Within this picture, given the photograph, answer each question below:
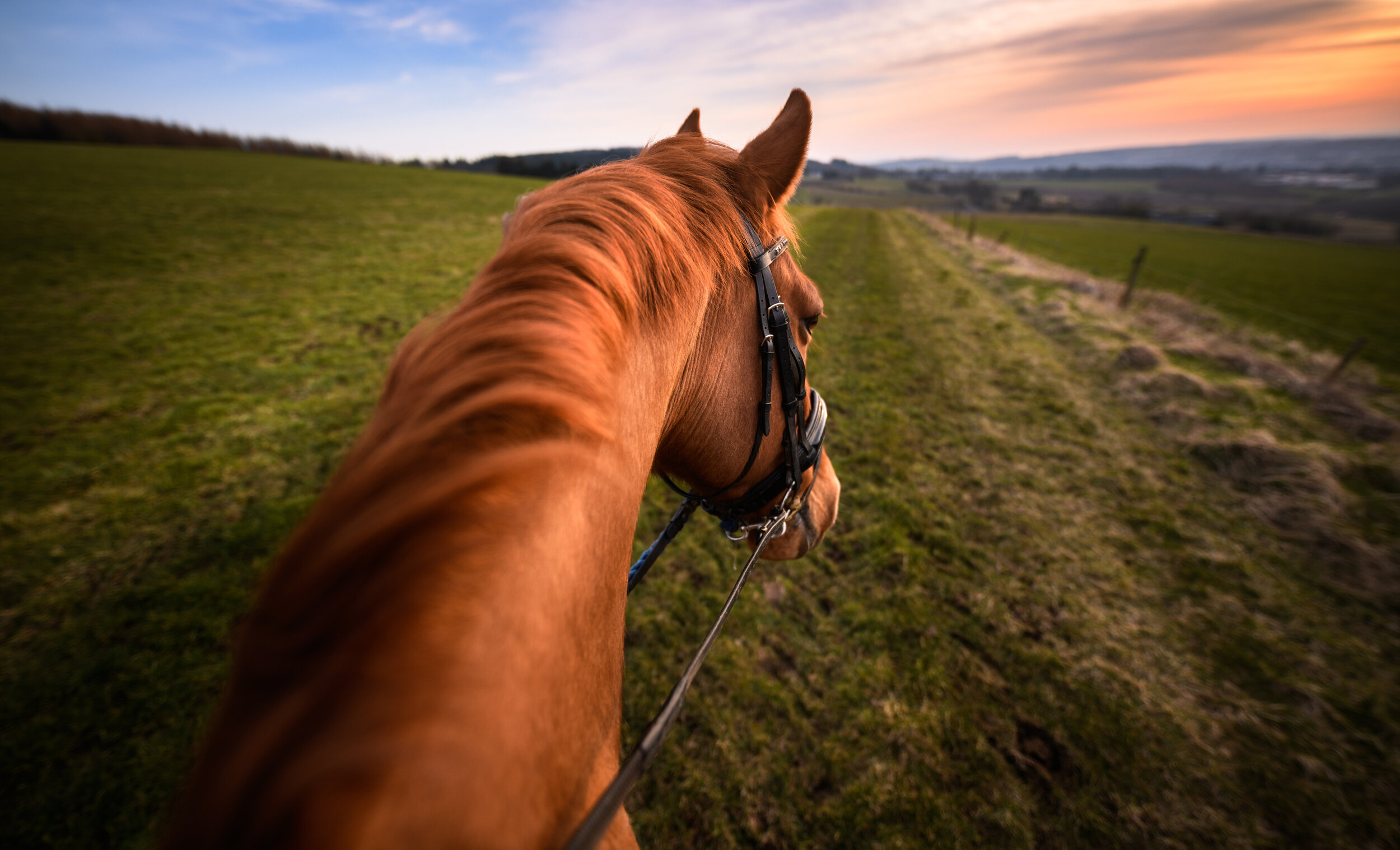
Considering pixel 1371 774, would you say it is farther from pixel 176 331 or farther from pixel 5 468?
pixel 176 331

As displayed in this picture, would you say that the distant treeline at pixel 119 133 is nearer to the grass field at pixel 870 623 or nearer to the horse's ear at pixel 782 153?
the grass field at pixel 870 623

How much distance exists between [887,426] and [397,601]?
7.66 m

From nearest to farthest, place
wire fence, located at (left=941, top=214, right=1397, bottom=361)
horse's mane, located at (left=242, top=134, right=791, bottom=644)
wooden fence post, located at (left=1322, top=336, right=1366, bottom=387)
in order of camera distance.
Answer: horse's mane, located at (left=242, top=134, right=791, bottom=644) < wooden fence post, located at (left=1322, top=336, right=1366, bottom=387) < wire fence, located at (left=941, top=214, right=1397, bottom=361)

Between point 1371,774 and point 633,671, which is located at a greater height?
point 633,671

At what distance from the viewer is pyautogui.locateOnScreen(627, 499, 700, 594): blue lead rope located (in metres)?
2.01

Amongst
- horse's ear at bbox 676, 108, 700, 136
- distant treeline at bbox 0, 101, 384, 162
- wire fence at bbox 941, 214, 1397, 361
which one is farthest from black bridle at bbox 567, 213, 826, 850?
distant treeline at bbox 0, 101, 384, 162

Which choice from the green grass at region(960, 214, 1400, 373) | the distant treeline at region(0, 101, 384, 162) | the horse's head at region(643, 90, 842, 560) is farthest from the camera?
the distant treeline at region(0, 101, 384, 162)

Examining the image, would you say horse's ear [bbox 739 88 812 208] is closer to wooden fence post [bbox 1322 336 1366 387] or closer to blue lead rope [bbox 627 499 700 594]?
blue lead rope [bbox 627 499 700 594]

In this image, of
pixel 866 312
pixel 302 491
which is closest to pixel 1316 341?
pixel 866 312

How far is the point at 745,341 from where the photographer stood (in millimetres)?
1643

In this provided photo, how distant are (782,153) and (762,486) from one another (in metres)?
1.35

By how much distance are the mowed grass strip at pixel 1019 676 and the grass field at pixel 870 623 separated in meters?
0.02

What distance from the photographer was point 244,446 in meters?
5.88

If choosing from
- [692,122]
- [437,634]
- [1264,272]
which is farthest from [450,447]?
[1264,272]
